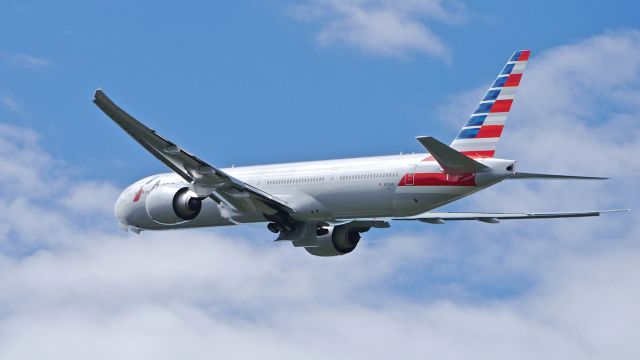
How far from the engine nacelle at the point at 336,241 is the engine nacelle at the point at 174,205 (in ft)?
18.6

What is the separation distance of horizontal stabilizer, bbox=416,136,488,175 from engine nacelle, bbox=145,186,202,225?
36.1 ft

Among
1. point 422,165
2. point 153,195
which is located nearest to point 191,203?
point 153,195

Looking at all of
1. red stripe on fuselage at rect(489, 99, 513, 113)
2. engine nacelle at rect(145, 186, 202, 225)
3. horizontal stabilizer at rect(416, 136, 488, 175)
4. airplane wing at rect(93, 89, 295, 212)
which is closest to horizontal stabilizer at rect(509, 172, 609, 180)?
horizontal stabilizer at rect(416, 136, 488, 175)

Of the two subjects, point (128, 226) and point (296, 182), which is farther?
point (128, 226)

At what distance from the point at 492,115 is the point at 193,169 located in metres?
11.1

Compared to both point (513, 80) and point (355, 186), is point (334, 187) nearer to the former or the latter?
point (355, 186)

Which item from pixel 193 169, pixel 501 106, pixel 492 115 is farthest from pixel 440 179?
pixel 193 169

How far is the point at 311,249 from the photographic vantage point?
58.6 metres

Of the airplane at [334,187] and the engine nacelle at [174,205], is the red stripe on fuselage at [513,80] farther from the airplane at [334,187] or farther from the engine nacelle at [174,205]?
the engine nacelle at [174,205]

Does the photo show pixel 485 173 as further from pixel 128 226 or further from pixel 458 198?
pixel 128 226

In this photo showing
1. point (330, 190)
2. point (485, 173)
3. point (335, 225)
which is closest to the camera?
point (485, 173)

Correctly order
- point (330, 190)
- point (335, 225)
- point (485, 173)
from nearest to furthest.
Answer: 1. point (485, 173)
2. point (330, 190)
3. point (335, 225)

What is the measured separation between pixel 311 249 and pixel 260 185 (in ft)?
13.0

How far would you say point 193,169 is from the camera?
5162 centimetres
